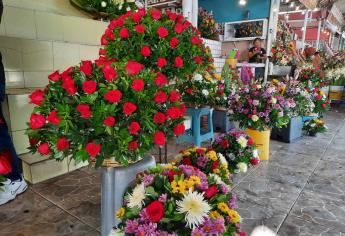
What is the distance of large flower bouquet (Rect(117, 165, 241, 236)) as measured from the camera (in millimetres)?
974

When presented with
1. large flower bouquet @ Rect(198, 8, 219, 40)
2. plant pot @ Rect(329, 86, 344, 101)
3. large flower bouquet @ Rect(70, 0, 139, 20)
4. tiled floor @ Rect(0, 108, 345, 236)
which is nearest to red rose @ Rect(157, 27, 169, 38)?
tiled floor @ Rect(0, 108, 345, 236)

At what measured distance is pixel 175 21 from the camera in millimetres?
1780

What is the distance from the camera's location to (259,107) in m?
2.76

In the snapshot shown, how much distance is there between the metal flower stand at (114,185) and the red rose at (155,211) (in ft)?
1.27

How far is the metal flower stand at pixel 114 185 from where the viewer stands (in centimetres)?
134

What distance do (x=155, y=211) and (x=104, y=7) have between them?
9.31 feet

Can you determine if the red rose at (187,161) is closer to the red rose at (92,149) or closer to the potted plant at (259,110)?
the red rose at (92,149)

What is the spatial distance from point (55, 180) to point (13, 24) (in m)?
1.60

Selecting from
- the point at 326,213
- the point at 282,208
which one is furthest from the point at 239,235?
the point at 326,213

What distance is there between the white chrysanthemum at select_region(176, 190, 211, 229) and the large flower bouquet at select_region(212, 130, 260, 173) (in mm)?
1241

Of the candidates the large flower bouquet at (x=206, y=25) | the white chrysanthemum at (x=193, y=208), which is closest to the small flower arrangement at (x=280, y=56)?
the large flower bouquet at (x=206, y=25)

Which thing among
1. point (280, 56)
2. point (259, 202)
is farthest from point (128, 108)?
point (280, 56)

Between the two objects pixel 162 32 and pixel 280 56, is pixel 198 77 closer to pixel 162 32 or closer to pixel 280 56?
pixel 162 32

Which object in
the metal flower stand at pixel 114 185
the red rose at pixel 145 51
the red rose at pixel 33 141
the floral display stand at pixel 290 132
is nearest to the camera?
the red rose at pixel 33 141
